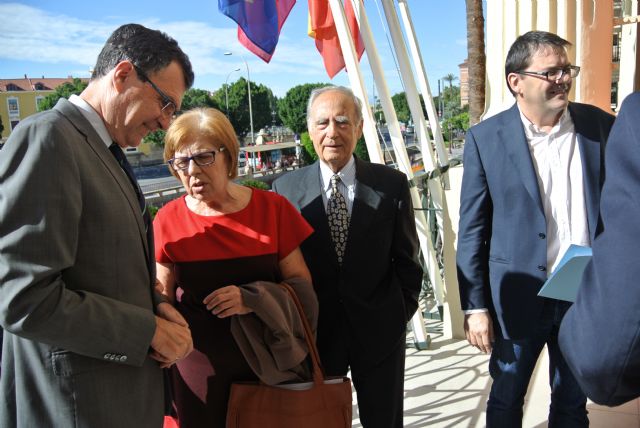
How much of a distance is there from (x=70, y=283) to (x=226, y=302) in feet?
1.97

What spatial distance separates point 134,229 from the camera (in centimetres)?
149

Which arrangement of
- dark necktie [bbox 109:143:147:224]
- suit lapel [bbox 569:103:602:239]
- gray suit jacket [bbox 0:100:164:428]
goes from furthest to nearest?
suit lapel [bbox 569:103:602:239] < dark necktie [bbox 109:143:147:224] < gray suit jacket [bbox 0:100:164:428]

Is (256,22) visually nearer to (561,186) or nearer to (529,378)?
(561,186)

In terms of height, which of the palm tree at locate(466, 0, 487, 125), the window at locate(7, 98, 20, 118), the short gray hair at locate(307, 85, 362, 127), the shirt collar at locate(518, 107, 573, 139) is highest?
the window at locate(7, 98, 20, 118)

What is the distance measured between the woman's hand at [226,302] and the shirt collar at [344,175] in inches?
27.7

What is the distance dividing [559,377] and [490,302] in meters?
0.45

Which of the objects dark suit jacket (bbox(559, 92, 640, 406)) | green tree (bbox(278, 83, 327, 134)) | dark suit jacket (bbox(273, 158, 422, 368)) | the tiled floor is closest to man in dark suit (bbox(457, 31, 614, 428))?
dark suit jacket (bbox(273, 158, 422, 368))

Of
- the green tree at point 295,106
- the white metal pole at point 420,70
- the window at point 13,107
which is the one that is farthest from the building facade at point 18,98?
the white metal pole at point 420,70

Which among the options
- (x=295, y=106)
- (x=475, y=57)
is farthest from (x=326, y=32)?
(x=295, y=106)

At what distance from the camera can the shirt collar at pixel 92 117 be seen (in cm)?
149

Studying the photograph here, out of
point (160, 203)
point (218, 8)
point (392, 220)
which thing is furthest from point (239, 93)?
point (392, 220)

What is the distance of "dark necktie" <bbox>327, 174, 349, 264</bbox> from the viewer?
2.31 m

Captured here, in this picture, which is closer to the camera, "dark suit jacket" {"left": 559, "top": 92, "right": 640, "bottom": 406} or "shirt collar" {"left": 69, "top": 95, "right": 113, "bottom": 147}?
"dark suit jacket" {"left": 559, "top": 92, "right": 640, "bottom": 406}

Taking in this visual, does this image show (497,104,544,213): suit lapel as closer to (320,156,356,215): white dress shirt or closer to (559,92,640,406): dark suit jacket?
(320,156,356,215): white dress shirt
